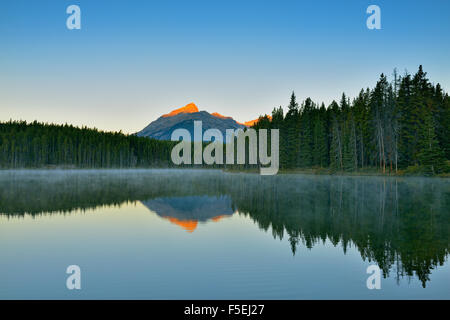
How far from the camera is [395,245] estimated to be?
12.8 m

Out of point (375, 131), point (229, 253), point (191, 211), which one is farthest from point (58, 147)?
point (229, 253)

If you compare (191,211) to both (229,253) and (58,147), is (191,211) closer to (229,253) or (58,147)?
(229,253)

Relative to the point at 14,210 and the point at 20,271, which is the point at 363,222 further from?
the point at 14,210

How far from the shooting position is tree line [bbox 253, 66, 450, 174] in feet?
213

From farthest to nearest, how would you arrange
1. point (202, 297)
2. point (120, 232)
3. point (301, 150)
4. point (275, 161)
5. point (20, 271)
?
point (275, 161) < point (301, 150) < point (120, 232) < point (20, 271) < point (202, 297)

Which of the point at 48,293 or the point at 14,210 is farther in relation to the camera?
the point at 14,210

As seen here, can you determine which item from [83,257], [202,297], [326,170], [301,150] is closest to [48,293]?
[83,257]

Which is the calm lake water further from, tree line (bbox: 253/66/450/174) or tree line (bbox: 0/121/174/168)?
tree line (bbox: 0/121/174/168)

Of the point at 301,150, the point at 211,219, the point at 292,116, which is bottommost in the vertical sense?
the point at 211,219

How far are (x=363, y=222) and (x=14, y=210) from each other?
23980mm

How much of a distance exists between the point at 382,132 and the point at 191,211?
198 ft

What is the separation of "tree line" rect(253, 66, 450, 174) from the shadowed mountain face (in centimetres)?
5061

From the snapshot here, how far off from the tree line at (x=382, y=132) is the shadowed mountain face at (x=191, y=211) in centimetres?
5061

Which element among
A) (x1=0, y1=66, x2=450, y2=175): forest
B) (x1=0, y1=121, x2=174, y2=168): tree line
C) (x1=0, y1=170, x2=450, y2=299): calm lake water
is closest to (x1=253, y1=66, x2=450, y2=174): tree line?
(x1=0, y1=66, x2=450, y2=175): forest
